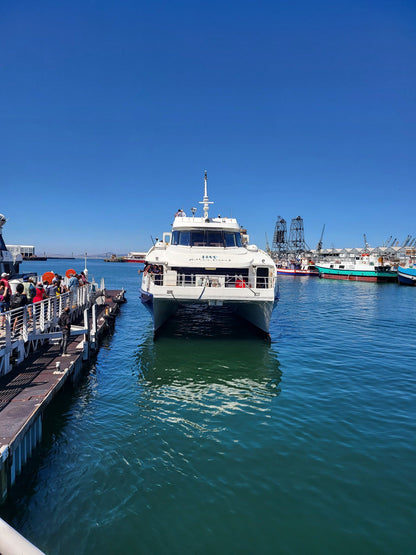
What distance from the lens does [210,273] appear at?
58.3 feet

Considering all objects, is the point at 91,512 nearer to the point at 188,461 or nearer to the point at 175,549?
the point at 175,549

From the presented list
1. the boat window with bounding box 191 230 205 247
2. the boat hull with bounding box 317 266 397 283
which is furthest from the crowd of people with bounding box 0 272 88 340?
the boat hull with bounding box 317 266 397 283

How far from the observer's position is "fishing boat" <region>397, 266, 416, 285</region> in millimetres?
61719

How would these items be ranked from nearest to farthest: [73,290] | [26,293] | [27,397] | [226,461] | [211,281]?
1. [226,461]
2. [27,397]
3. [26,293]
4. [73,290]
5. [211,281]

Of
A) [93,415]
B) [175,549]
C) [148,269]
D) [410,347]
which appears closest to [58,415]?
[93,415]

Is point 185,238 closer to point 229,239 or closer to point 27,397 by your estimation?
point 229,239

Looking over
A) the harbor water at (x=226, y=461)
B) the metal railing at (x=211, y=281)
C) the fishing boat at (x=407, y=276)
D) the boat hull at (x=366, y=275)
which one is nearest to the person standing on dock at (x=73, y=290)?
the metal railing at (x=211, y=281)

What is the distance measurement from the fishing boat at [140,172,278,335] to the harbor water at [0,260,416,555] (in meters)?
2.80

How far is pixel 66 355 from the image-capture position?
11539 millimetres

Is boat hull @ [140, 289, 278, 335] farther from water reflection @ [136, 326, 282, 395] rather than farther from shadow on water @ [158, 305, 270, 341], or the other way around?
water reflection @ [136, 326, 282, 395]

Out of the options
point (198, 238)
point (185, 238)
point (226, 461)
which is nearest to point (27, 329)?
point (226, 461)

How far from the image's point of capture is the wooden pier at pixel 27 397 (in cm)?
605

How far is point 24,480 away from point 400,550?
21.2 feet

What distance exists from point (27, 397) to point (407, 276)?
68398 millimetres
